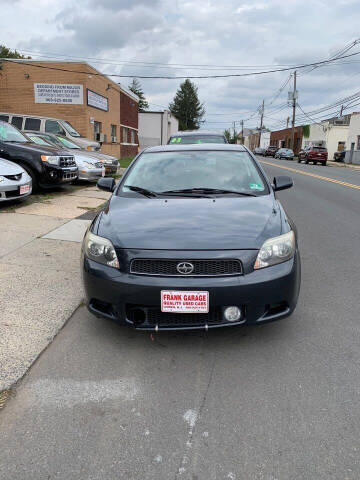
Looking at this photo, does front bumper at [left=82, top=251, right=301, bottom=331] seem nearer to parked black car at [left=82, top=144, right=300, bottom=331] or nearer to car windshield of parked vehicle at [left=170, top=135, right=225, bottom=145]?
parked black car at [left=82, top=144, right=300, bottom=331]

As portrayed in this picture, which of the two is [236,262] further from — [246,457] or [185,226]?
[246,457]

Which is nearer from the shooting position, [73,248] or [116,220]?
[116,220]

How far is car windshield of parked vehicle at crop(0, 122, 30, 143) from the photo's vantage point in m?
9.50

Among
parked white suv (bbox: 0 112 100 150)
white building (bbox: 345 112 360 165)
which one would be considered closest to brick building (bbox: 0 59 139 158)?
Answer: parked white suv (bbox: 0 112 100 150)

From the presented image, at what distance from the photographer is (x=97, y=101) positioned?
21.6 metres

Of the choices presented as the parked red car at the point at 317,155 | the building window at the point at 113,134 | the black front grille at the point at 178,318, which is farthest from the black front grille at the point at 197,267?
the parked red car at the point at 317,155

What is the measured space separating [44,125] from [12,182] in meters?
7.44

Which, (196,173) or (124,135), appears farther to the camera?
(124,135)

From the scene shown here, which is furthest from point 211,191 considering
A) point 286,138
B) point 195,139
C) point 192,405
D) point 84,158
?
point 286,138

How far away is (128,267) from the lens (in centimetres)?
296

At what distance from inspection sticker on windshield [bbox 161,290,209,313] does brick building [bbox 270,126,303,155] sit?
58.0 metres

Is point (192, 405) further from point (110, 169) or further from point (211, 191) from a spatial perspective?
point (110, 169)

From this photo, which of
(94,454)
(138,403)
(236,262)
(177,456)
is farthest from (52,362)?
(236,262)

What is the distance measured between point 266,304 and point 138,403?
3.71ft
